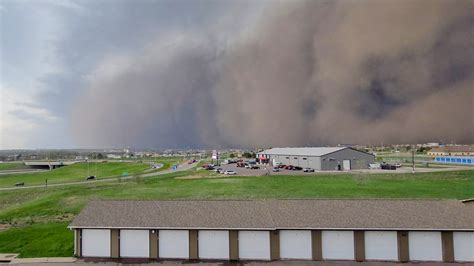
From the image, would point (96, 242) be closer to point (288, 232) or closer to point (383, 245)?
point (288, 232)

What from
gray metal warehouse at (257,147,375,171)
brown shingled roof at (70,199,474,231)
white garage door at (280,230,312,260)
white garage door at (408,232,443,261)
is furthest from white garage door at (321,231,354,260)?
gray metal warehouse at (257,147,375,171)

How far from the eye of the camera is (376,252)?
796 inches

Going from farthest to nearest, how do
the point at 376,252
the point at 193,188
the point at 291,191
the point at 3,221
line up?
1. the point at 193,188
2. the point at 291,191
3. the point at 3,221
4. the point at 376,252

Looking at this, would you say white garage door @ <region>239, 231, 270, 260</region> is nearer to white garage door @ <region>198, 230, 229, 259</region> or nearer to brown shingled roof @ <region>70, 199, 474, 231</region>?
brown shingled roof @ <region>70, 199, 474, 231</region>

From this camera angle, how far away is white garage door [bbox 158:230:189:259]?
21078 millimetres

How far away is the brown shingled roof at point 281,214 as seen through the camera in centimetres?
2041

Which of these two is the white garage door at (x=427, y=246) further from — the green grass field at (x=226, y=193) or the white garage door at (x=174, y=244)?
the green grass field at (x=226, y=193)

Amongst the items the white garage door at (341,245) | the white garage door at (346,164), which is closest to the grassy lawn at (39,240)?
the white garage door at (341,245)

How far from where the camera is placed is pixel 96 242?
21.7 metres

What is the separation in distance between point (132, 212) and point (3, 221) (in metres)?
22.9

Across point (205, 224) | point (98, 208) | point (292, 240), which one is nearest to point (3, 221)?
point (98, 208)

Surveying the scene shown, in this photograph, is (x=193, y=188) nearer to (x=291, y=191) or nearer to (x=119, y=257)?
(x=291, y=191)

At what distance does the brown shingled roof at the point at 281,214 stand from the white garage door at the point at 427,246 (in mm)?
666

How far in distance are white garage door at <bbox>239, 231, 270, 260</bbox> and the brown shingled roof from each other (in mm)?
652
